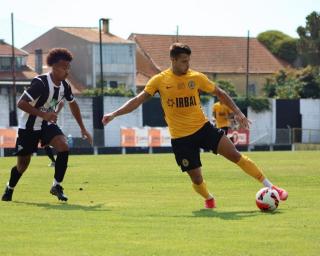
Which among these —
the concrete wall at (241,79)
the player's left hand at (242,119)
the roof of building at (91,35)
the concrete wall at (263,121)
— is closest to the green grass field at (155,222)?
the player's left hand at (242,119)

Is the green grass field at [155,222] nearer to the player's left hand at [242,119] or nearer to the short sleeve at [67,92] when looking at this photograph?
the player's left hand at [242,119]

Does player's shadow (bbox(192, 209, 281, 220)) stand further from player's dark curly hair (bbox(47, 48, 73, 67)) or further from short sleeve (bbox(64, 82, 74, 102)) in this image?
player's dark curly hair (bbox(47, 48, 73, 67))

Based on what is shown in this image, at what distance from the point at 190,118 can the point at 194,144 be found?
38cm

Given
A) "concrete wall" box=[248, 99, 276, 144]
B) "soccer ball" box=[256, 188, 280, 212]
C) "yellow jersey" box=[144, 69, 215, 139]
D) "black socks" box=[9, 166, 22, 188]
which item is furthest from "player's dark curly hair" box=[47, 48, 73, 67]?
"concrete wall" box=[248, 99, 276, 144]

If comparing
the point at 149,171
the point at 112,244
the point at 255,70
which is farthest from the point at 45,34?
the point at 112,244

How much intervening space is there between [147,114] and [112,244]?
171 ft

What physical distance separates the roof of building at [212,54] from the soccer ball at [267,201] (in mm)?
80481

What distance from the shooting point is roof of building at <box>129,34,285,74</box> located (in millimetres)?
93688

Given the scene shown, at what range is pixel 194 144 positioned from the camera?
A: 12.5 metres

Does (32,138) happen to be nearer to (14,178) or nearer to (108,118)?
(14,178)

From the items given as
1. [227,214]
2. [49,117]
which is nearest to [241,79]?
[49,117]

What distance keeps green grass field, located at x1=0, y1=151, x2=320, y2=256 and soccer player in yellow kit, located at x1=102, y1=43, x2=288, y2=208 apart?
1.99 ft

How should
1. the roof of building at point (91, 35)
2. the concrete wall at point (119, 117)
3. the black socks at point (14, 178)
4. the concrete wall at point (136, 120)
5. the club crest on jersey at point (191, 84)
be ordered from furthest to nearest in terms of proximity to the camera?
the roof of building at point (91, 35)
the concrete wall at point (119, 117)
the concrete wall at point (136, 120)
the black socks at point (14, 178)
the club crest on jersey at point (191, 84)

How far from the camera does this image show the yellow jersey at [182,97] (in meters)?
12.3
